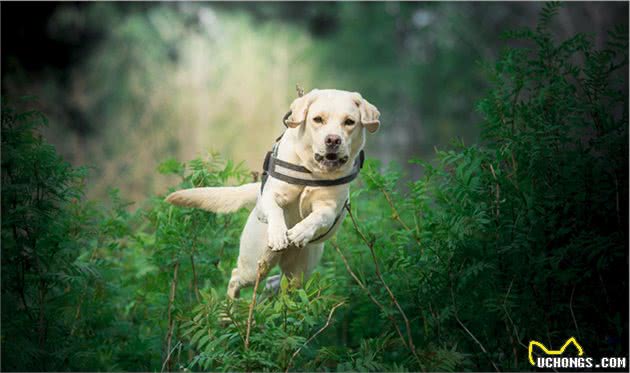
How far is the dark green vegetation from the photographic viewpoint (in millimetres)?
3926

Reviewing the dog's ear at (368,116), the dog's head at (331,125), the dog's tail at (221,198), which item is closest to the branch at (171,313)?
the dog's tail at (221,198)

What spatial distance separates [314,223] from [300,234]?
103 millimetres

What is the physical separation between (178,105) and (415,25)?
9.41 m

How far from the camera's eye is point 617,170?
4.12 metres

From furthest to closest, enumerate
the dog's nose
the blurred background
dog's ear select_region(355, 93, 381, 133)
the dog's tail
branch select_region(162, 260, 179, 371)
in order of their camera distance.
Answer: the blurred background → branch select_region(162, 260, 179, 371) → the dog's tail → dog's ear select_region(355, 93, 381, 133) → the dog's nose

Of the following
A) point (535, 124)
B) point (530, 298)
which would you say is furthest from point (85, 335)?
point (535, 124)

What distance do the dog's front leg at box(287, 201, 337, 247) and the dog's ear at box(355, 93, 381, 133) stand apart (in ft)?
1.39

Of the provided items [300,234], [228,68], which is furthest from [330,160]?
[228,68]

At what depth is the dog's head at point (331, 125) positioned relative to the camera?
3256 millimetres

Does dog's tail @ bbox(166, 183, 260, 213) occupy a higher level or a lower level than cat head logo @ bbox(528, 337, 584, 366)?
higher

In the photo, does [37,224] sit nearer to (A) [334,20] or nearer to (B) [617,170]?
(B) [617,170]

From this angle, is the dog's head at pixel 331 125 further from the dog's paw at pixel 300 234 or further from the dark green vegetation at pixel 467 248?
the dark green vegetation at pixel 467 248

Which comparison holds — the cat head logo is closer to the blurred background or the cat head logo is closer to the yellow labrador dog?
the yellow labrador dog

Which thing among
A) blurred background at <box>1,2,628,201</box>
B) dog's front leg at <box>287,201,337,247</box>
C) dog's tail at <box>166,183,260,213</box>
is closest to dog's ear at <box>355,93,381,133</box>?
dog's front leg at <box>287,201,337,247</box>
